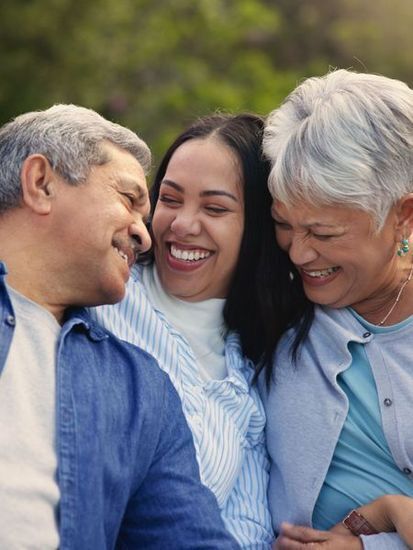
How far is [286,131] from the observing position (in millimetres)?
3016

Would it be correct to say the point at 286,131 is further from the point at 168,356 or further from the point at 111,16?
the point at 111,16

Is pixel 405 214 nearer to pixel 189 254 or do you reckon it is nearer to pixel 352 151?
pixel 352 151

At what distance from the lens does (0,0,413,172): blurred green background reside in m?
10.2

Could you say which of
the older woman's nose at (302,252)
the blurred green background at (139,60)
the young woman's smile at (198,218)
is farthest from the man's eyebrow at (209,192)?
the blurred green background at (139,60)

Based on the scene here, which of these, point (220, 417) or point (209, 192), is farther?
point (209, 192)

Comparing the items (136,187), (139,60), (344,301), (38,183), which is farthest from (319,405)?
(139,60)

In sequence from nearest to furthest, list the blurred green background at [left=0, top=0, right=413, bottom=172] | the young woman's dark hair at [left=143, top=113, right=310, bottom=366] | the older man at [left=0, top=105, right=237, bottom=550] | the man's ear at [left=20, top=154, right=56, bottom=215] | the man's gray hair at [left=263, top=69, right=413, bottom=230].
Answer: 1. the older man at [left=0, top=105, right=237, bottom=550]
2. the man's ear at [left=20, top=154, right=56, bottom=215]
3. the man's gray hair at [left=263, top=69, right=413, bottom=230]
4. the young woman's dark hair at [left=143, top=113, right=310, bottom=366]
5. the blurred green background at [left=0, top=0, right=413, bottom=172]

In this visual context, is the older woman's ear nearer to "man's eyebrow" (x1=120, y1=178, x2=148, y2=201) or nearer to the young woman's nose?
the young woman's nose

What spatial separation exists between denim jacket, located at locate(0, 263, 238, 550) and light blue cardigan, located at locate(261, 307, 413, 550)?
0.35 m

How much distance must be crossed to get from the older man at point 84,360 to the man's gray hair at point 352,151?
0.47 m

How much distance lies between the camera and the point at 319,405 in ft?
9.70

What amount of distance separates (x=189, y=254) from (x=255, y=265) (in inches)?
9.8

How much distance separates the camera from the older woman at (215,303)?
2.95 metres

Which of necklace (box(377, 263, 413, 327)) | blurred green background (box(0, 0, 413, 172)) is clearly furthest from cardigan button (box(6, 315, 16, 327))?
blurred green background (box(0, 0, 413, 172))
